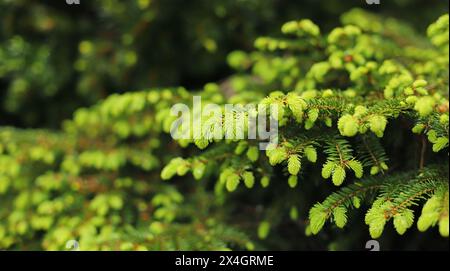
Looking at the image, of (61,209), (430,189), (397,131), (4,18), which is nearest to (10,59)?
(4,18)

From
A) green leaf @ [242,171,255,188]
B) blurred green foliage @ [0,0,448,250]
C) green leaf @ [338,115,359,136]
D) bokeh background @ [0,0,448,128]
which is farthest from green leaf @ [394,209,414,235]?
bokeh background @ [0,0,448,128]

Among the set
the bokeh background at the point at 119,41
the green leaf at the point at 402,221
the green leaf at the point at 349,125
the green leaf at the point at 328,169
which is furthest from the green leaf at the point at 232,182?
the bokeh background at the point at 119,41

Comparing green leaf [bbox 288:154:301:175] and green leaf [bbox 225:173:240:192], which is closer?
green leaf [bbox 288:154:301:175]

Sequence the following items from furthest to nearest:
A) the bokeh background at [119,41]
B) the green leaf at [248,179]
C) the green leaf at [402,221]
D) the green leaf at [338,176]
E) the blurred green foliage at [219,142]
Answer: the bokeh background at [119,41], the green leaf at [248,179], the blurred green foliage at [219,142], the green leaf at [338,176], the green leaf at [402,221]

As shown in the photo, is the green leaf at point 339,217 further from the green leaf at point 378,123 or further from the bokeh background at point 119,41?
the bokeh background at point 119,41

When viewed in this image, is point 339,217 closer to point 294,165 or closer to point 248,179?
point 294,165

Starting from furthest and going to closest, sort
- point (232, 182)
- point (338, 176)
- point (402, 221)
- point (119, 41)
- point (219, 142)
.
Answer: point (119, 41), point (219, 142), point (232, 182), point (338, 176), point (402, 221)

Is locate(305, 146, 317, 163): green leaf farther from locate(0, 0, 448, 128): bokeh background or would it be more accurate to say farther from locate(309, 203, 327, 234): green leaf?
locate(0, 0, 448, 128): bokeh background

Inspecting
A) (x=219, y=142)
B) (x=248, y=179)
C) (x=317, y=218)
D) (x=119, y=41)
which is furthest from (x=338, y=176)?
(x=119, y=41)

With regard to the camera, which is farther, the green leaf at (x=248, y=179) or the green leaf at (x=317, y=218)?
the green leaf at (x=248, y=179)

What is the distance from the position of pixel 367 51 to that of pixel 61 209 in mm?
1622
